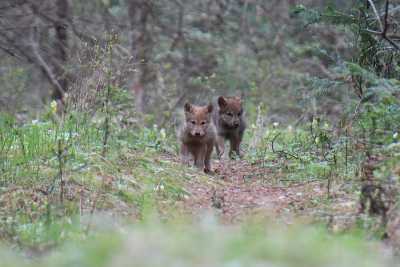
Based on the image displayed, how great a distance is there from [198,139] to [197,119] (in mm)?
421

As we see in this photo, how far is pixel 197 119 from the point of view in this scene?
11781mm

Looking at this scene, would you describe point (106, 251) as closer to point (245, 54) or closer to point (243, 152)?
point (243, 152)

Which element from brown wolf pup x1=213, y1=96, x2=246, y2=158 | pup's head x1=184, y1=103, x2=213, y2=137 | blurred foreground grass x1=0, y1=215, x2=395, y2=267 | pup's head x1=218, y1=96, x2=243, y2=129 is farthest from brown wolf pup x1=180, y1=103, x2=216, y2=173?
blurred foreground grass x1=0, y1=215, x2=395, y2=267

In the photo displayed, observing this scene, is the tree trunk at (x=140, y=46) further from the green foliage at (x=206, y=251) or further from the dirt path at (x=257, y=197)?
the green foliage at (x=206, y=251)

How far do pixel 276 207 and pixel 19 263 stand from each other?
3938 mm

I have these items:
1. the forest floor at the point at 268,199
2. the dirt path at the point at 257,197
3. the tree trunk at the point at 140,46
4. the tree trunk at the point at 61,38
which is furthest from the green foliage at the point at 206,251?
the tree trunk at the point at 140,46

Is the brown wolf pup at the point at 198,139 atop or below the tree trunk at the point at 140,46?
below

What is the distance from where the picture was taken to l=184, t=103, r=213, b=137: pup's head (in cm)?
1146

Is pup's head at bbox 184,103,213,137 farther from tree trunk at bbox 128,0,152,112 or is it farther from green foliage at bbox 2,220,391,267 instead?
tree trunk at bbox 128,0,152,112

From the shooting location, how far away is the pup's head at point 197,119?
1146 cm

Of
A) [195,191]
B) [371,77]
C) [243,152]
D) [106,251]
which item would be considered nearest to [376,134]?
[371,77]

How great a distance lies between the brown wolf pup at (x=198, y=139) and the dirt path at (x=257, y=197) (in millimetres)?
481

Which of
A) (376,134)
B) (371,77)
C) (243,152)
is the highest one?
(371,77)

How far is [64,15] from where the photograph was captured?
51.4 ft
